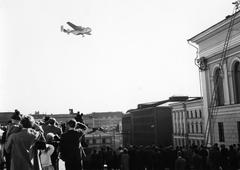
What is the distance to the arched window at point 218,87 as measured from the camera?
2781cm

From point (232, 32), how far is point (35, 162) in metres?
21.8

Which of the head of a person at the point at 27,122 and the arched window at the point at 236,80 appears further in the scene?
the arched window at the point at 236,80

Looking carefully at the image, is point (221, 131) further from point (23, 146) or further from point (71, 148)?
point (23, 146)

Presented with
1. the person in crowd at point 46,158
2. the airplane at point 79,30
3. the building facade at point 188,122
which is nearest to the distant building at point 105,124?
the building facade at point 188,122

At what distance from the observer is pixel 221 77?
90.6 ft

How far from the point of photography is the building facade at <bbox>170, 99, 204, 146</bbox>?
6500 centimetres

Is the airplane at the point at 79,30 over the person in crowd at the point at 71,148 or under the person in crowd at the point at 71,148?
over

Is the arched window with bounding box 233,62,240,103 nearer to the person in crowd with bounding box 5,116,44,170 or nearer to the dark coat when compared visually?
the dark coat

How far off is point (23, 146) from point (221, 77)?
2392 cm

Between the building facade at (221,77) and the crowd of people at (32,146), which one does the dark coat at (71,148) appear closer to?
the crowd of people at (32,146)

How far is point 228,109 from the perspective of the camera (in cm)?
2612

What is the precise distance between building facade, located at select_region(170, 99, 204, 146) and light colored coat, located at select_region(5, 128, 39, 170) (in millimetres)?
58500

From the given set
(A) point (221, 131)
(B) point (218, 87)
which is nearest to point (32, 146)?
(A) point (221, 131)

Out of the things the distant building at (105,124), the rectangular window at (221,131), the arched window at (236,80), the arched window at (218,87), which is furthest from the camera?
the distant building at (105,124)
